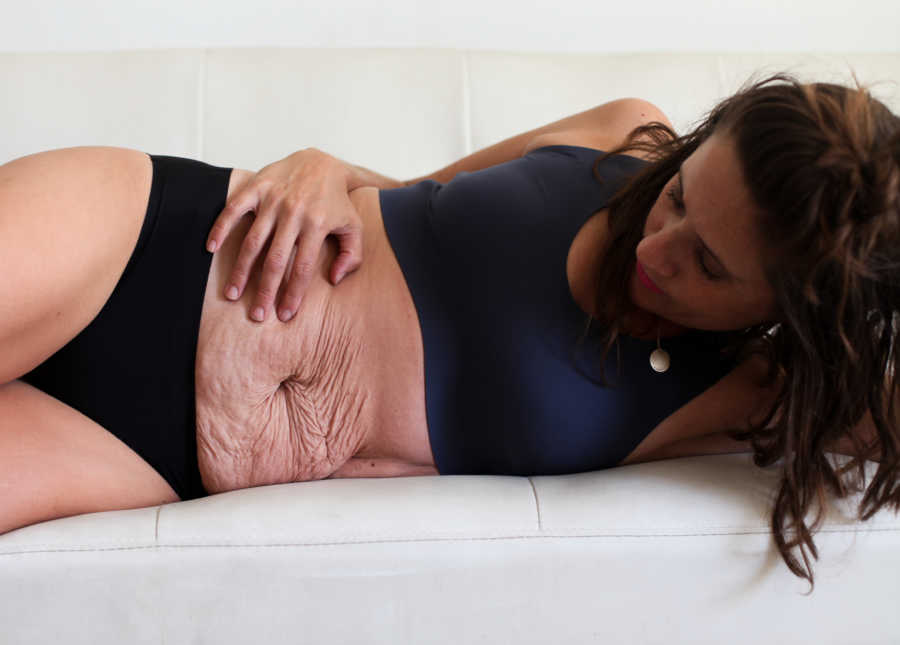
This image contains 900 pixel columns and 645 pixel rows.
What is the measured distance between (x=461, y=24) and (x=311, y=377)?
121cm

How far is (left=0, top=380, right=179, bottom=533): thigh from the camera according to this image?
3.06ft

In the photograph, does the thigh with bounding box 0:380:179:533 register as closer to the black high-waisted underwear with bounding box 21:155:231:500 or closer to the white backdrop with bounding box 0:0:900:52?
the black high-waisted underwear with bounding box 21:155:231:500

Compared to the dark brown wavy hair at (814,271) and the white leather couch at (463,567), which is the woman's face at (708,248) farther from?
the white leather couch at (463,567)

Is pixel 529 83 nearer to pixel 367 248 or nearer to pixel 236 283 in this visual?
pixel 367 248

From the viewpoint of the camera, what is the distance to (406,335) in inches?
40.8

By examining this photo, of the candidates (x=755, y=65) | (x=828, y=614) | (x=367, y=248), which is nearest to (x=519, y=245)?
(x=367, y=248)

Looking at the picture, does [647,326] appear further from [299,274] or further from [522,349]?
[299,274]

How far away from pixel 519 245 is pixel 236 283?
370 millimetres

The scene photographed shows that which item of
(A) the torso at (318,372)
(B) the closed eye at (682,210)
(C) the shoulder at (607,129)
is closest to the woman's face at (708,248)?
(B) the closed eye at (682,210)

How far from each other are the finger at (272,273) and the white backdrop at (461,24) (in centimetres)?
108

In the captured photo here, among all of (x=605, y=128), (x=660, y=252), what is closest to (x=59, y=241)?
(x=660, y=252)

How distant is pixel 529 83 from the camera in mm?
1680

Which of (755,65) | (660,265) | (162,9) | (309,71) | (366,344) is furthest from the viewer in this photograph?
(162,9)

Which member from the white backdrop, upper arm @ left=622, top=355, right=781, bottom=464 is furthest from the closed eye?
the white backdrop
